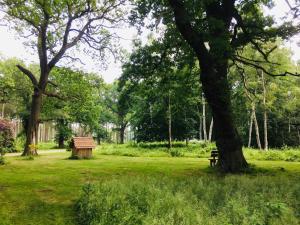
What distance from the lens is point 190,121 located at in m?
46.8

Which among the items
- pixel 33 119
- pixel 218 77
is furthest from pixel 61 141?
pixel 218 77

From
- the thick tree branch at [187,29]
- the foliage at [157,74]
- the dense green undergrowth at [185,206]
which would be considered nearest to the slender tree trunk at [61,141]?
the foliage at [157,74]

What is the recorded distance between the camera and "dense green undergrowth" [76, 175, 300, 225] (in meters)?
6.70

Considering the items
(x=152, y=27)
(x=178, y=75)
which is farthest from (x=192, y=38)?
(x=178, y=75)

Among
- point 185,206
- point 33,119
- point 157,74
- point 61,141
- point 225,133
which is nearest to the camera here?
point 185,206

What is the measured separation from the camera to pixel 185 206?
24.5ft

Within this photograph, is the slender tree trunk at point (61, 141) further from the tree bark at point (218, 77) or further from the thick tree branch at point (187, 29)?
the thick tree branch at point (187, 29)

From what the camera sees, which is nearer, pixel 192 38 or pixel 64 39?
pixel 192 38

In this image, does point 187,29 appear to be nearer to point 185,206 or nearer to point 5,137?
point 185,206

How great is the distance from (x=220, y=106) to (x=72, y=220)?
33.4ft

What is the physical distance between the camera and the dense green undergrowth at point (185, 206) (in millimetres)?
6695

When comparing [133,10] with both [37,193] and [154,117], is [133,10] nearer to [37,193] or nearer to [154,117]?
[37,193]

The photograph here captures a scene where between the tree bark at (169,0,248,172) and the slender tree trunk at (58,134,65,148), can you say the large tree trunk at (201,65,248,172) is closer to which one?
the tree bark at (169,0,248,172)

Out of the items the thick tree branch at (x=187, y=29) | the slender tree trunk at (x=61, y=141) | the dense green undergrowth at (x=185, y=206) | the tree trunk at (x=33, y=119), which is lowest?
the dense green undergrowth at (x=185, y=206)
